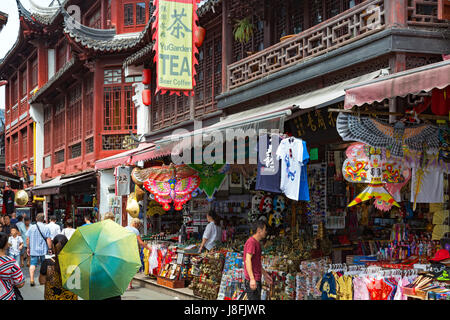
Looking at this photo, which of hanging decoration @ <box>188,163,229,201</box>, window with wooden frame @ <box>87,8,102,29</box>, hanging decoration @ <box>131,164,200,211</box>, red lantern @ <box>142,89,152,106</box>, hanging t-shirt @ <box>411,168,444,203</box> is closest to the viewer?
hanging t-shirt @ <box>411,168,444,203</box>

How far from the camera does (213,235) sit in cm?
1293

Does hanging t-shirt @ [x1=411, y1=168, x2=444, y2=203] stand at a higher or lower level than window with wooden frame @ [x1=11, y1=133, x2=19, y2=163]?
Answer: lower

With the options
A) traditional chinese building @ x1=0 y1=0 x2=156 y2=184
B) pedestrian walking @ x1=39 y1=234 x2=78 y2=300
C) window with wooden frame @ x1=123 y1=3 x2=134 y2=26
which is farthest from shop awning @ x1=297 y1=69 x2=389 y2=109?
window with wooden frame @ x1=123 y1=3 x2=134 y2=26

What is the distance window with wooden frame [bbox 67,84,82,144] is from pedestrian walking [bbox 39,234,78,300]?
18531 millimetres

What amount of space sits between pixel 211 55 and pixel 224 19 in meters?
2.19

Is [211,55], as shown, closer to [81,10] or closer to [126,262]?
[126,262]

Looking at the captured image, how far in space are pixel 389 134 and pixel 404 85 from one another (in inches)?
52.4

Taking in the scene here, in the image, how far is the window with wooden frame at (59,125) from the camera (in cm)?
2908

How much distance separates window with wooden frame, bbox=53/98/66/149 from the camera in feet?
95.4

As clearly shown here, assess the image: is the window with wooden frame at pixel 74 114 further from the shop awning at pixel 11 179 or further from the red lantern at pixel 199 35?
the red lantern at pixel 199 35

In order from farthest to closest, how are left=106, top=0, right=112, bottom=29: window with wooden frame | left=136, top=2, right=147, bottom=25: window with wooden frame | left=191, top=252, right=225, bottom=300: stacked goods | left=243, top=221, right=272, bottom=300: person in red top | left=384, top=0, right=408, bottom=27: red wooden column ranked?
left=106, top=0, right=112, bottom=29: window with wooden frame < left=136, top=2, right=147, bottom=25: window with wooden frame < left=191, top=252, right=225, bottom=300: stacked goods < left=384, top=0, right=408, bottom=27: red wooden column < left=243, top=221, right=272, bottom=300: person in red top

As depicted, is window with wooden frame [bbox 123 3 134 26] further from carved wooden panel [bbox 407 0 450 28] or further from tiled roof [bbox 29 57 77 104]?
carved wooden panel [bbox 407 0 450 28]

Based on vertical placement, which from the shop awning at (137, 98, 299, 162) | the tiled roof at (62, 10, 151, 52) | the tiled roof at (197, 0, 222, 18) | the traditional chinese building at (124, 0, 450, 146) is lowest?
the shop awning at (137, 98, 299, 162)

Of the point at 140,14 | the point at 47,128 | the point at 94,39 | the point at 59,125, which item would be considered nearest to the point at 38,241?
the point at 94,39
